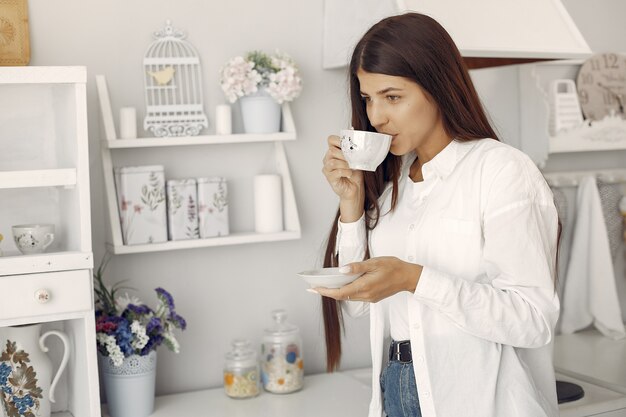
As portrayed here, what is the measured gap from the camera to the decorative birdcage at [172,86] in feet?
6.75

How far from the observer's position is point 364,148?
4.93 feet

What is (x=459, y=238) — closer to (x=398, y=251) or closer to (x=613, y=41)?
(x=398, y=251)

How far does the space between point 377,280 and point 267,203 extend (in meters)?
0.85

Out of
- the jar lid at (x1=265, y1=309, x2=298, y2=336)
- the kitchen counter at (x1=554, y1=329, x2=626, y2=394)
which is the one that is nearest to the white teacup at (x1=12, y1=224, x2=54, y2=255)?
the jar lid at (x1=265, y1=309, x2=298, y2=336)

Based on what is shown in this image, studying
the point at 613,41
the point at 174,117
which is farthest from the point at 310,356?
the point at 613,41

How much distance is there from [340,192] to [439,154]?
0.72 ft

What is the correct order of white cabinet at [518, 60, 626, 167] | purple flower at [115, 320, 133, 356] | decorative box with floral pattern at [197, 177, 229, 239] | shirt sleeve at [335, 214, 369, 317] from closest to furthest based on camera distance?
shirt sleeve at [335, 214, 369, 317] → purple flower at [115, 320, 133, 356] → decorative box with floral pattern at [197, 177, 229, 239] → white cabinet at [518, 60, 626, 167]

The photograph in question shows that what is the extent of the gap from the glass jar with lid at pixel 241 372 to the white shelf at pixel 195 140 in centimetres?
52

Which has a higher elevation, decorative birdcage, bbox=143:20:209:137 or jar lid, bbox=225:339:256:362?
decorative birdcage, bbox=143:20:209:137

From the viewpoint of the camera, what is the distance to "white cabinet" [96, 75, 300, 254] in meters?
1.97

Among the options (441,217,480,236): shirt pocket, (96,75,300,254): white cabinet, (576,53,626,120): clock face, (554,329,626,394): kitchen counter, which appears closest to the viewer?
(441,217,480,236): shirt pocket

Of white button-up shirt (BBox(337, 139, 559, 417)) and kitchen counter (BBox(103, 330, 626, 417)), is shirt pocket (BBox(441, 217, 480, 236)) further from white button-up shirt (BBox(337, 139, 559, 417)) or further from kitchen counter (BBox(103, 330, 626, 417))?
kitchen counter (BBox(103, 330, 626, 417))

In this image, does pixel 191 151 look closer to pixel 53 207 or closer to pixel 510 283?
pixel 53 207

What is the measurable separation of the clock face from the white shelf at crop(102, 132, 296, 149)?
112 centimetres
